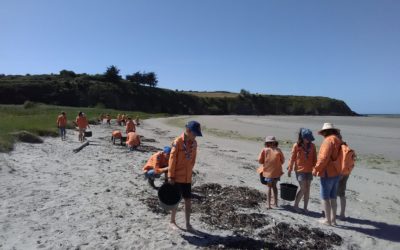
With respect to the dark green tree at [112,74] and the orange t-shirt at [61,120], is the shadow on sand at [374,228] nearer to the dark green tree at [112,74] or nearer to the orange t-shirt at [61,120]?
the orange t-shirt at [61,120]

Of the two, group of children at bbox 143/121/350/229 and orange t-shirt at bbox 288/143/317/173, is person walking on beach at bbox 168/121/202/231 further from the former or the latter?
orange t-shirt at bbox 288/143/317/173

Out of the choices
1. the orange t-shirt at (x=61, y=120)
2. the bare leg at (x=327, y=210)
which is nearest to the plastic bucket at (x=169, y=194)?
the bare leg at (x=327, y=210)

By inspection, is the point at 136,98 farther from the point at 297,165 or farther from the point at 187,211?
the point at 187,211

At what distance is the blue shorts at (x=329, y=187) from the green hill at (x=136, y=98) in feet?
275

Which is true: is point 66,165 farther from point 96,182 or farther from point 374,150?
point 374,150

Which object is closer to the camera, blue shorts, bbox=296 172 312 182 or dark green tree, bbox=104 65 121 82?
blue shorts, bbox=296 172 312 182

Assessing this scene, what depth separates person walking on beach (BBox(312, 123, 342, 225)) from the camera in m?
7.95

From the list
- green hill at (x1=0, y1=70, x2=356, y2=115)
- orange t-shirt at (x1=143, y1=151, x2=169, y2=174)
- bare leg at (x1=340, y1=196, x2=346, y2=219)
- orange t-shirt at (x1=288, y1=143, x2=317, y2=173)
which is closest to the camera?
orange t-shirt at (x1=288, y1=143, x2=317, y2=173)

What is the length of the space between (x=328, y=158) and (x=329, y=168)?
8.5 inches

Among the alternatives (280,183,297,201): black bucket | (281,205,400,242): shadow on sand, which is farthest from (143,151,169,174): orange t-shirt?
(281,205,400,242): shadow on sand

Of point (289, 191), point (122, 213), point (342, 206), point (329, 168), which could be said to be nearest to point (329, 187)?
point (329, 168)

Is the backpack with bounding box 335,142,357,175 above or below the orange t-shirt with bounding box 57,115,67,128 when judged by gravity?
above

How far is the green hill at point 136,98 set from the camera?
9021 centimetres

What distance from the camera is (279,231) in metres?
7.50
